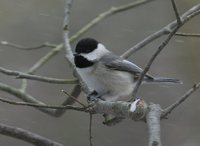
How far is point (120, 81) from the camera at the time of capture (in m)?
2.23

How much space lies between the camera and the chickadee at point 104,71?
218 cm

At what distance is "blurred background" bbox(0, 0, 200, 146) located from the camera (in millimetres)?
2910

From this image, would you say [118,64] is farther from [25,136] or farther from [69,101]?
[25,136]

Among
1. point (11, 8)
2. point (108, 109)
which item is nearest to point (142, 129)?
point (11, 8)

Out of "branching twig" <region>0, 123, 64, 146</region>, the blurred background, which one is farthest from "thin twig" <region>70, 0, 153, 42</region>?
"branching twig" <region>0, 123, 64, 146</region>

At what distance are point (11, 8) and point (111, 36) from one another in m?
0.67

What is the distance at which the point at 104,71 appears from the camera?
7.35 ft

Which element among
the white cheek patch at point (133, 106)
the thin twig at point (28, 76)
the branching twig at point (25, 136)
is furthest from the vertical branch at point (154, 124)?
the thin twig at point (28, 76)

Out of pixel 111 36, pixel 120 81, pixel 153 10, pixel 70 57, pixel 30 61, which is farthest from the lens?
pixel 153 10

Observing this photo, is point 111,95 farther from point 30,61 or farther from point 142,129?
point 30,61

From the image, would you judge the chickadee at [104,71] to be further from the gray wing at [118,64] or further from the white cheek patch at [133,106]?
the white cheek patch at [133,106]

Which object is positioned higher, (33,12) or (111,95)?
(33,12)

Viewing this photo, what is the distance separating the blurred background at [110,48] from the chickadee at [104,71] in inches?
25.4

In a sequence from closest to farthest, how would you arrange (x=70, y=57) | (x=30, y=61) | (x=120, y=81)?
(x=70, y=57) → (x=120, y=81) → (x=30, y=61)
